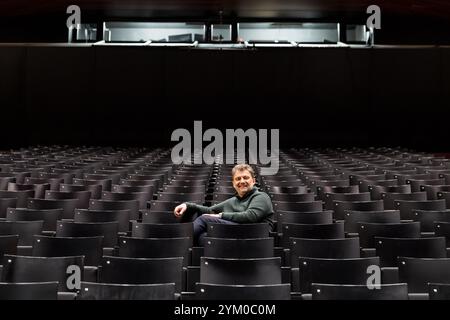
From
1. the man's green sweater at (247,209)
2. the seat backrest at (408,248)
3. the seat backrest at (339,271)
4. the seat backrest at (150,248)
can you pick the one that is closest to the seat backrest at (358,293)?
the seat backrest at (339,271)

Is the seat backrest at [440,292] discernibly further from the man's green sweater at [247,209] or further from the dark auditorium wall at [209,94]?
the dark auditorium wall at [209,94]

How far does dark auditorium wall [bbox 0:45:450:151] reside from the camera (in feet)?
48.2

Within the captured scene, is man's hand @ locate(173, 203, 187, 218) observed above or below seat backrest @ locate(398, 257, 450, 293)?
above

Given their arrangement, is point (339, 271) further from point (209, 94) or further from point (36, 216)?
point (209, 94)

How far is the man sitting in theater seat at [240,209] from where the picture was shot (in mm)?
4066

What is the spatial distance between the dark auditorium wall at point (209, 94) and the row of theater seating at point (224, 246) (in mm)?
8242

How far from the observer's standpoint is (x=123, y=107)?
14.9 m

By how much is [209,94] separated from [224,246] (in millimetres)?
11718

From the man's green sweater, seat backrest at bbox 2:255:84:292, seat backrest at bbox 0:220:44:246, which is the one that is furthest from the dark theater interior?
seat backrest at bbox 2:255:84:292

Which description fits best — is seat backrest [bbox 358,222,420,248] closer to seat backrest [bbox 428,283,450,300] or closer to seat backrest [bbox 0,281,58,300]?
seat backrest [bbox 428,283,450,300]

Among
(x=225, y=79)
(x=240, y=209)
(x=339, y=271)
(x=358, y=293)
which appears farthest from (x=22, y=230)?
(x=225, y=79)

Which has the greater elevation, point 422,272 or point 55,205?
point 55,205

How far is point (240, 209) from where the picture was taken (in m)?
4.21

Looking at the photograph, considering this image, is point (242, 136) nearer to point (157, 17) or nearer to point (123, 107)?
point (123, 107)
